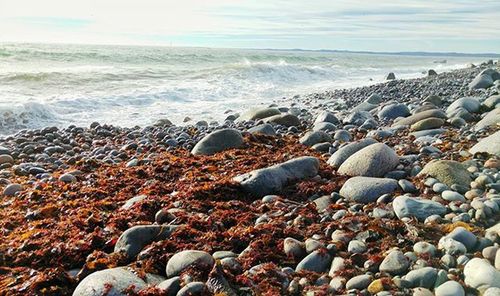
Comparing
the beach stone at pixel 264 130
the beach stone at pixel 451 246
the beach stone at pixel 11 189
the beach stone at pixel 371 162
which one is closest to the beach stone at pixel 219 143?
the beach stone at pixel 264 130

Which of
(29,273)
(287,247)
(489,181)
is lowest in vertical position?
(29,273)

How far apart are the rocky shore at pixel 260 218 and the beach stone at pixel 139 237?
0.03ft

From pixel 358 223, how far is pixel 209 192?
1.63 meters

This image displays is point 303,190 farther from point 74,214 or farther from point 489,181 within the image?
point 74,214

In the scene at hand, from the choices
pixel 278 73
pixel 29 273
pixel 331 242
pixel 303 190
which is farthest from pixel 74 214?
pixel 278 73

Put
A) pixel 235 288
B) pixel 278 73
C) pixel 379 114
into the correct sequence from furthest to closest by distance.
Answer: pixel 278 73 → pixel 379 114 → pixel 235 288

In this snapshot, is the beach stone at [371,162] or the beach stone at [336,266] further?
the beach stone at [371,162]

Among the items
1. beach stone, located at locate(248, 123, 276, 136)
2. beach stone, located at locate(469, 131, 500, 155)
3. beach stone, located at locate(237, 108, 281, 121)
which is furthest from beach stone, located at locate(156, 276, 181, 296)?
beach stone, located at locate(237, 108, 281, 121)

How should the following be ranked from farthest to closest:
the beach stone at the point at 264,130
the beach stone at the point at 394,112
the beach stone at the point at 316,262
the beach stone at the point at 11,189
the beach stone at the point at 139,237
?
the beach stone at the point at 394,112 → the beach stone at the point at 264,130 → the beach stone at the point at 11,189 → the beach stone at the point at 139,237 → the beach stone at the point at 316,262

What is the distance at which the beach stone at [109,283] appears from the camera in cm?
276

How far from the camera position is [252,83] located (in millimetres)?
22500

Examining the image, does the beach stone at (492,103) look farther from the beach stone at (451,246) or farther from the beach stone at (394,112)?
the beach stone at (451,246)

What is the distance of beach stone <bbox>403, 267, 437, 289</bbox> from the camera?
8.75 feet

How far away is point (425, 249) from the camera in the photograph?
304 cm
